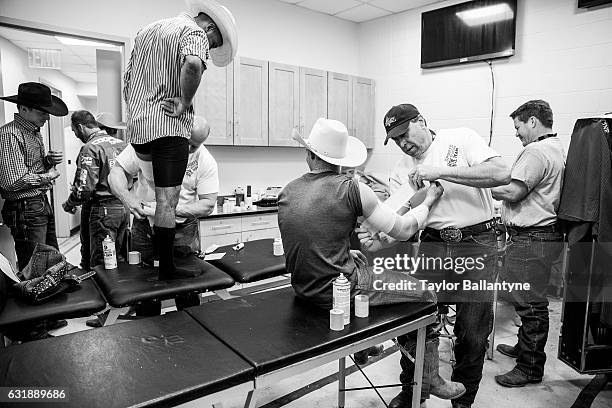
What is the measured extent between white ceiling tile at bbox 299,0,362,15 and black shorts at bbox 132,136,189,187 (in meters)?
3.88

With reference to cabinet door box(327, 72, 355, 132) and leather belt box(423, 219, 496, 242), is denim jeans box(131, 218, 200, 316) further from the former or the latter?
cabinet door box(327, 72, 355, 132)

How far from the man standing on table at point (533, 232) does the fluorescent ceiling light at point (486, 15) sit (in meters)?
2.05

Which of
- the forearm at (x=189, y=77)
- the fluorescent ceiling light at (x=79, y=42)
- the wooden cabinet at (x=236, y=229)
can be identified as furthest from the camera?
the wooden cabinet at (x=236, y=229)

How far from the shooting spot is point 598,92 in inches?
158

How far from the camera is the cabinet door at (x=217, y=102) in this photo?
428cm

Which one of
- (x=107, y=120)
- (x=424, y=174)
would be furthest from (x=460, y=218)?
(x=107, y=120)

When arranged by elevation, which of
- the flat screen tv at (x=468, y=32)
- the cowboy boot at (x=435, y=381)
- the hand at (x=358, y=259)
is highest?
the flat screen tv at (x=468, y=32)

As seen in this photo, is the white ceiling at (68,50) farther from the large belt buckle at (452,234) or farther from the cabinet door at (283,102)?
the large belt buckle at (452,234)

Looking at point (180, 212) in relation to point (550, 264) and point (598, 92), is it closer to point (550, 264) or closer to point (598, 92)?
point (550, 264)

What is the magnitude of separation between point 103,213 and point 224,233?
122cm

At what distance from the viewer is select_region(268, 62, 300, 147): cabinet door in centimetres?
485

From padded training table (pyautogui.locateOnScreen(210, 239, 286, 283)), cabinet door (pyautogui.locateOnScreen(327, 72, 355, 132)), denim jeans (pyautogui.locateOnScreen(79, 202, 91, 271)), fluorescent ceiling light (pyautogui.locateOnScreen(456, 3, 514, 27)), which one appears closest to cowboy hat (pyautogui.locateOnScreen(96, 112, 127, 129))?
denim jeans (pyautogui.locateOnScreen(79, 202, 91, 271))

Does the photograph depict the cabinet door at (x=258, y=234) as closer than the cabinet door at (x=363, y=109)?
Yes

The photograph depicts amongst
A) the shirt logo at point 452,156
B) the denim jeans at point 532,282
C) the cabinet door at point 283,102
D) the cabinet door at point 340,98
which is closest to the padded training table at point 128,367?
the shirt logo at point 452,156
